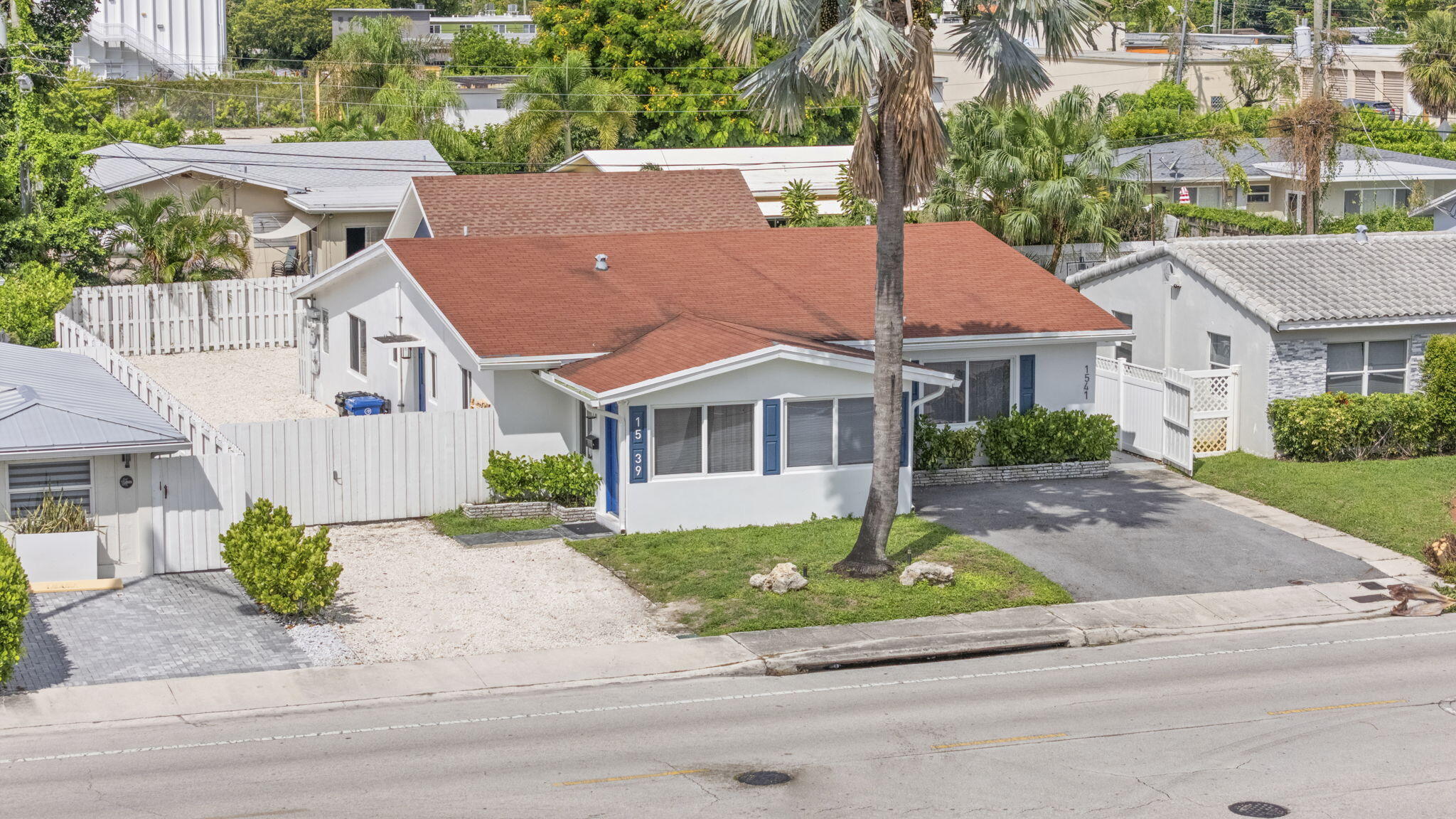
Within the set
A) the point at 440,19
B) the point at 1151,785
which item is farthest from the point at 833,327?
the point at 440,19

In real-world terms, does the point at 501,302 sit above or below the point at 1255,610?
above

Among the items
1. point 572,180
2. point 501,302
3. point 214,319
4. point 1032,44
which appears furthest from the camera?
point 1032,44

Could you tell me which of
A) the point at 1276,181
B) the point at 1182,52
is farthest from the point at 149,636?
the point at 1182,52

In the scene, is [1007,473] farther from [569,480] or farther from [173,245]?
[173,245]

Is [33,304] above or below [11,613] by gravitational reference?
above

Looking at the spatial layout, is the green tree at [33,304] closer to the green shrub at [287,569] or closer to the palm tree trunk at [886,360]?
the green shrub at [287,569]

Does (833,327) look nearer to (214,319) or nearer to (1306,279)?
(1306,279)
